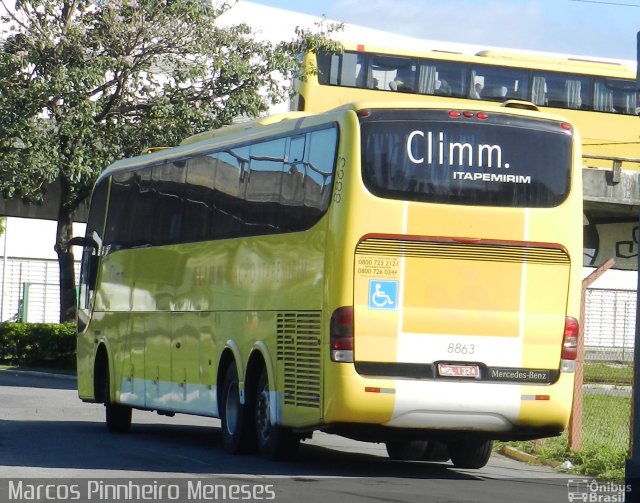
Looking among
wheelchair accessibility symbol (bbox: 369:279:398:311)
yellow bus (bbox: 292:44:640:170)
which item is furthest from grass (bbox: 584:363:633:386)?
wheelchair accessibility symbol (bbox: 369:279:398:311)

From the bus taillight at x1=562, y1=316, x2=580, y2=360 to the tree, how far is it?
18.7m

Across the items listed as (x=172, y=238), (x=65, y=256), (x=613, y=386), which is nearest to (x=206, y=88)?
(x=65, y=256)

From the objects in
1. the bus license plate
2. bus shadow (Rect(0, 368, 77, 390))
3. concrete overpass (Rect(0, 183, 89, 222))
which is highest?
concrete overpass (Rect(0, 183, 89, 222))

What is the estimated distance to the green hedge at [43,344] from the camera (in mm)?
37156

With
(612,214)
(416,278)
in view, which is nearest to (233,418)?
(416,278)

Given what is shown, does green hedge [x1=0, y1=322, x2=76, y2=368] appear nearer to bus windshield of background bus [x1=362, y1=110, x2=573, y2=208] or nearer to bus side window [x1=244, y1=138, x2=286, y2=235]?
bus side window [x1=244, y1=138, x2=286, y2=235]

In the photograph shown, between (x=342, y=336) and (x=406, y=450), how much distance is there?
3.70 meters

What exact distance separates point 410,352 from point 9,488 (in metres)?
3.82

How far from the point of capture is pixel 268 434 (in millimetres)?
14578

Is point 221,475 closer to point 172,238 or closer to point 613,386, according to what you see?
point 172,238

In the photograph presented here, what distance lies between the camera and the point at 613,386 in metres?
29.3

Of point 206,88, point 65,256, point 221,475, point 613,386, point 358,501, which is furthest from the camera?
point 65,256

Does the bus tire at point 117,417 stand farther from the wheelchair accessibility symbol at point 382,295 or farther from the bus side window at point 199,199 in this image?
the wheelchair accessibility symbol at point 382,295

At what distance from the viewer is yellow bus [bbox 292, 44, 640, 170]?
3603cm
